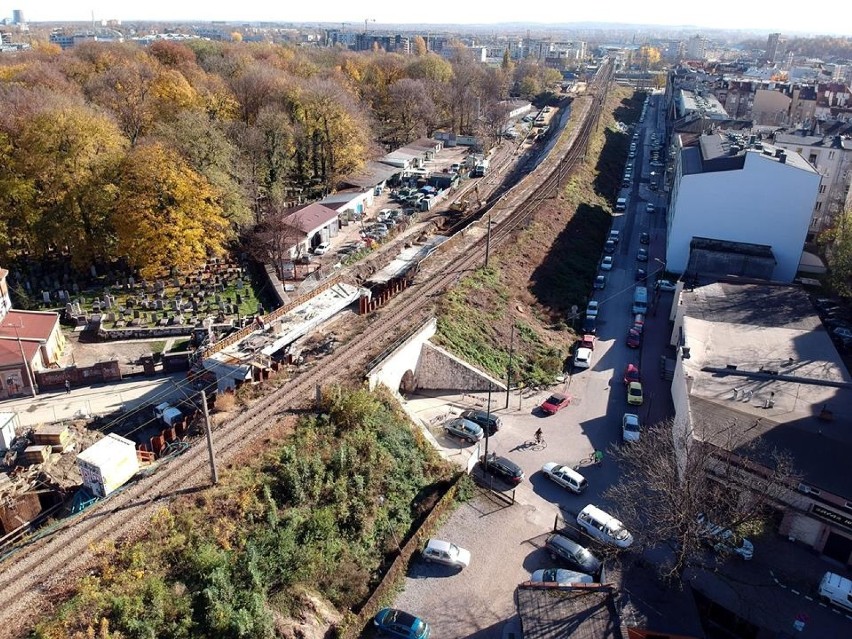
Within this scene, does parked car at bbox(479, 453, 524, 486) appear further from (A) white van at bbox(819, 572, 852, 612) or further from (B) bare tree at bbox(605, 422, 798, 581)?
(A) white van at bbox(819, 572, 852, 612)

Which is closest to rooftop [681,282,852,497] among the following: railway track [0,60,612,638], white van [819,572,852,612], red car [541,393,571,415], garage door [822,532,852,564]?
garage door [822,532,852,564]

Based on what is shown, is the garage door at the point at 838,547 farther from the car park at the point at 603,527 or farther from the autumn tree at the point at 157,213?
the autumn tree at the point at 157,213

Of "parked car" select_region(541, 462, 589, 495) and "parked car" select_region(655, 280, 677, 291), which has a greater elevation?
"parked car" select_region(655, 280, 677, 291)

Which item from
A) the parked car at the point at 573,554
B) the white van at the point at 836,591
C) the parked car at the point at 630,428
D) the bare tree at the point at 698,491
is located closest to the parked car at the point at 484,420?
the parked car at the point at 630,428

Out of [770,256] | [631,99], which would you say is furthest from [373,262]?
[631,99]

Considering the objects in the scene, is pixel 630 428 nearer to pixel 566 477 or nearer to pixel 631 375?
pixel 566 477

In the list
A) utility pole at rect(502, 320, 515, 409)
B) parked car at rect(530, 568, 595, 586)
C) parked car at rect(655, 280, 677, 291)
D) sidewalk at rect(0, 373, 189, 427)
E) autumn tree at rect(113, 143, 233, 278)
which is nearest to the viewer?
parked car at rect(530, 568, 595, 586)
